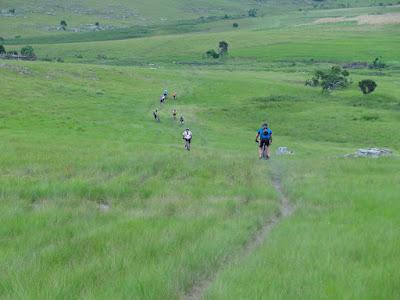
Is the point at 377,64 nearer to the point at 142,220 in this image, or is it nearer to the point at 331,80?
the point at 331,80

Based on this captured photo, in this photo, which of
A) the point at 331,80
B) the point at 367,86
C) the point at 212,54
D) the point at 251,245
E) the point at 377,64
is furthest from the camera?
the point at 212,54

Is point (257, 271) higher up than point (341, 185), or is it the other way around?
point (257, 271)

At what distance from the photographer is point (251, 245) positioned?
1073 cm

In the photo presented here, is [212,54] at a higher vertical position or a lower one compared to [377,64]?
higher

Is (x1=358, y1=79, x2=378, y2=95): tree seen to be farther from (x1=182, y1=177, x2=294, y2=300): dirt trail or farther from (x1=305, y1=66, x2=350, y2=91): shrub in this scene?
(x1=182, y1=177, x2=294, y2=300): dirt trail

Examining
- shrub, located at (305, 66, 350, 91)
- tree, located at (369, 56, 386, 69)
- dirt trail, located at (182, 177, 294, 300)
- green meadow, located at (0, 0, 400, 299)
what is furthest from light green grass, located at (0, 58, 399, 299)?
tree, located at (369, 56, 386, 69)

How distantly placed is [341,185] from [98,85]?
59.4 meters

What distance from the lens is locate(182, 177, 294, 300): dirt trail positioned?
26.5 ft

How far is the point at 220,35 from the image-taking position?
19312 centimetres

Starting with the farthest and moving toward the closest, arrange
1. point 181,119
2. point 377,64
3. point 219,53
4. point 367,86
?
point 219,53 → point 377,64 → point 367,86 → point 181,119

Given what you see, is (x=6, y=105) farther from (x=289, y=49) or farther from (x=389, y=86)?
(x=289, y=49)

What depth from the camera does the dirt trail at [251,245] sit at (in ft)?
26.5

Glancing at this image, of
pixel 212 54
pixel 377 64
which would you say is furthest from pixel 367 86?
pixel 212 54

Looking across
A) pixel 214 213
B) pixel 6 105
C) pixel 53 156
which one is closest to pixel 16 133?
pixel 6 105
